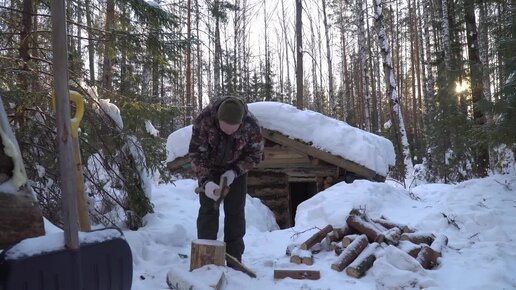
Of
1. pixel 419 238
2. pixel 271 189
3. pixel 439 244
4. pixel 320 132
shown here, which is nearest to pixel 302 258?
pixel 419 238

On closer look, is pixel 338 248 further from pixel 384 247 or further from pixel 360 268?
pixel 360 268

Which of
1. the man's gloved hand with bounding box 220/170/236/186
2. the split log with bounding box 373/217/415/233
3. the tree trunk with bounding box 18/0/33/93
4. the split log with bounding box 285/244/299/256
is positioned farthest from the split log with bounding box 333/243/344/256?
the tree trunk with bounding box 18/0/33/93

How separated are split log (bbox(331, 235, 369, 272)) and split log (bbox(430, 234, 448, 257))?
62 centimetres

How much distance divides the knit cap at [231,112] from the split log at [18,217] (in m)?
1.64

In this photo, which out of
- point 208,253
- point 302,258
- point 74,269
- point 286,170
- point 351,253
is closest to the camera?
point 74,269

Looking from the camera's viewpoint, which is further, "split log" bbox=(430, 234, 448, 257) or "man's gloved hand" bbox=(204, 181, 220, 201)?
"split log" bbox=(430, 234, 448, 257)

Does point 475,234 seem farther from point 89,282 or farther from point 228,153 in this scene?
point 89,282

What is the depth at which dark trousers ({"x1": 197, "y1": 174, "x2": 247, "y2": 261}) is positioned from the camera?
3.68m

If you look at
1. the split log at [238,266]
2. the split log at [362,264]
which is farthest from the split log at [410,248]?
the split log at [238,266]

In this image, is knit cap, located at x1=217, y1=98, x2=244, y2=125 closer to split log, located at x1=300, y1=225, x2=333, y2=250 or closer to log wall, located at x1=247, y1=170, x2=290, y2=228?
split log, located at x1=300, y1=225, x2=333, y2=250

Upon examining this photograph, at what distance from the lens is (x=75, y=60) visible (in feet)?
15.6

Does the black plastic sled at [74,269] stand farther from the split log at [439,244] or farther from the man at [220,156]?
the split log at [439,244]

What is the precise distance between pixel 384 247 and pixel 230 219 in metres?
1.50

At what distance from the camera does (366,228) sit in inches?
174
